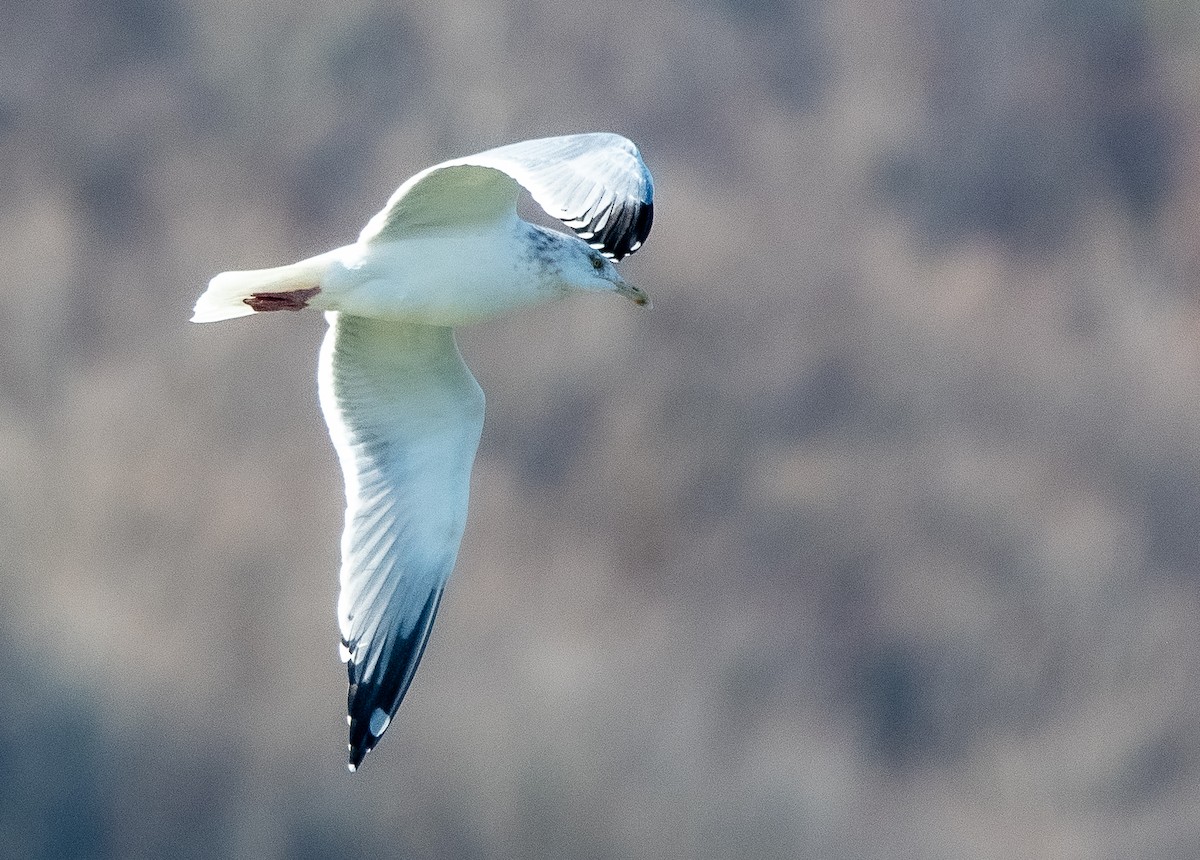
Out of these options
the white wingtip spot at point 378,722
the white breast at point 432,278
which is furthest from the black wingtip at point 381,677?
the white breast at point 432,278

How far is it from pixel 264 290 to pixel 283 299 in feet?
0.10

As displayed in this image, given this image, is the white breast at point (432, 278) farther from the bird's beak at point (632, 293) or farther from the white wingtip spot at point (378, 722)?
the white wingtip spot at point (378, 722)

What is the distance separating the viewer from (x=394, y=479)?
3309 mm

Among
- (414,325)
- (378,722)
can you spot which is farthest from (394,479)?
(378,722)

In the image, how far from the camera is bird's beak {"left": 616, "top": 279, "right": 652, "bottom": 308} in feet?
10.6

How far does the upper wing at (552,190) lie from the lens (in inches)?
101

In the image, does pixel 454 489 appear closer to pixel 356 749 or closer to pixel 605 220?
pixel 356 749

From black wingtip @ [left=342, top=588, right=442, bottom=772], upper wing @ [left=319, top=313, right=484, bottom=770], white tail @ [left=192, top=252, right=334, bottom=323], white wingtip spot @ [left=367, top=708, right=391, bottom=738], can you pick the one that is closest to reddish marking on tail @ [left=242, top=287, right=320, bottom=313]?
white tail @ [left=192, top=252, right=334, bottom=323]

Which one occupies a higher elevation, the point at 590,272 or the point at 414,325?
the point at 590,272

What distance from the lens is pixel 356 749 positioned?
3182mm

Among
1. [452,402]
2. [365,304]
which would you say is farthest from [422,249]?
[452,402]

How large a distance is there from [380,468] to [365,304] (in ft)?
1.38

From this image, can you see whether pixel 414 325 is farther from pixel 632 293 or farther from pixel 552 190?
pixel 552 190

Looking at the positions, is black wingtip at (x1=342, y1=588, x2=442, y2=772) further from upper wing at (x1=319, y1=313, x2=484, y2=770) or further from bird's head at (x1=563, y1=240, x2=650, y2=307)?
bird's head at (x1=563, y1=240, x2=650, y2=307)
